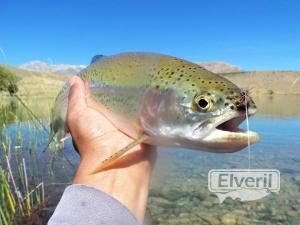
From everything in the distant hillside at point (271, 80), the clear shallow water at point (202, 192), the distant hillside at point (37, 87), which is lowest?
the clear shallow water at point (202, 192)

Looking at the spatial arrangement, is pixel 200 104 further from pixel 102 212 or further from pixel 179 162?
pixel 179 162

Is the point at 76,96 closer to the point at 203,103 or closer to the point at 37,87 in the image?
the point at 203,103

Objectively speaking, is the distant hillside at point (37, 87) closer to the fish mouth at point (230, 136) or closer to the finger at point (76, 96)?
the finger at point (76, 96)

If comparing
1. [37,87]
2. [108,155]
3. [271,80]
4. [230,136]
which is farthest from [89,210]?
[271,80]

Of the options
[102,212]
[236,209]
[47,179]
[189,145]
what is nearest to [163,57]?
[189,145]

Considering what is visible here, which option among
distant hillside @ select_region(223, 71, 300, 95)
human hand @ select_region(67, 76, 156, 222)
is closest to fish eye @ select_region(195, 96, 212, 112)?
human hand @ select_region(67, 76, 156, 222)

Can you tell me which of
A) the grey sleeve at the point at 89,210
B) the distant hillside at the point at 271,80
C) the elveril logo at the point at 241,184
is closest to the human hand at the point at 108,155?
the grey sleeve at the point at 89,210

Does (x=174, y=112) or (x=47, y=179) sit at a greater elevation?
(x=174, y=112)
